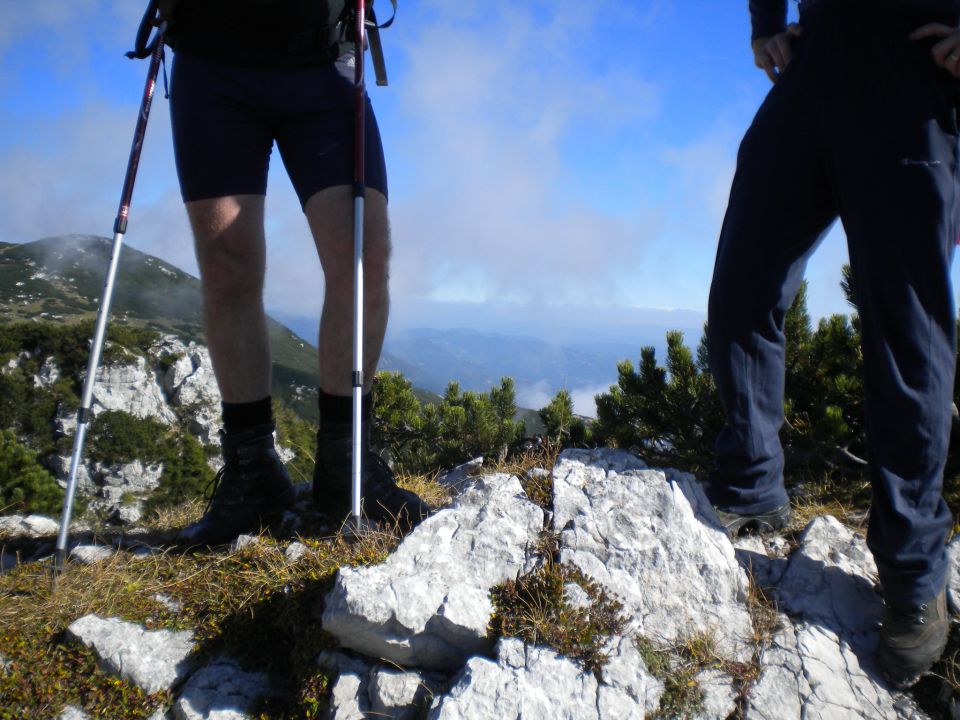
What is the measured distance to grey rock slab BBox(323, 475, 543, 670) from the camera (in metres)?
2.13

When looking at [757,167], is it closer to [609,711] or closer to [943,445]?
[943,445]

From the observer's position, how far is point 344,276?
9.59ft

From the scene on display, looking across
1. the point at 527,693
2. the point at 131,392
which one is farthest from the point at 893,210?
the point at 131,392

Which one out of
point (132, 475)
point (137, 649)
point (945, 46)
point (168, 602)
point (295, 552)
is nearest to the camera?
point (945, 46)

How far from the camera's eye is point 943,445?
2.20 meters

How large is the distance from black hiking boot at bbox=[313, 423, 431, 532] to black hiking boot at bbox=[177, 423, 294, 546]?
30 cm

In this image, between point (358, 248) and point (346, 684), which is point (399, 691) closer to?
point (346, 684)

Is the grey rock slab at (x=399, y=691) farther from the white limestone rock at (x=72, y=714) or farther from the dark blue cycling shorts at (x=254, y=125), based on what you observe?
the dark blue cycling shorts at (x=254, y=125)

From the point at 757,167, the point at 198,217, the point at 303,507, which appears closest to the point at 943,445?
the point at 757,167

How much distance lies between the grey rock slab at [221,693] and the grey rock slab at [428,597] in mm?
375

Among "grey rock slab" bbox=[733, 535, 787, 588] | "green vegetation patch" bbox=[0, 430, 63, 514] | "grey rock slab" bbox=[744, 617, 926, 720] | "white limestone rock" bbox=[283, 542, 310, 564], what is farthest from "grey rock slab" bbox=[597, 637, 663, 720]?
"green vegetation patch" bbox=[0, 430, 63, 514]

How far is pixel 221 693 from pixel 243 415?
135 cm

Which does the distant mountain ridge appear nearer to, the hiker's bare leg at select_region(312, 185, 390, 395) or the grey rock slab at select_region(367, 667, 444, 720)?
the hiker's bare leg at select_region(312, 185, 390, 395)

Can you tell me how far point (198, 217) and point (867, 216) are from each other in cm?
287
